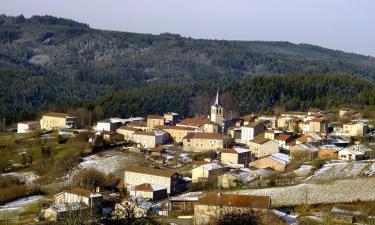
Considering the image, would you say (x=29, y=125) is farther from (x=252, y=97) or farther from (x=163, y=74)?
(x=163, y=74)

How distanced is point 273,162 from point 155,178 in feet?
25.3

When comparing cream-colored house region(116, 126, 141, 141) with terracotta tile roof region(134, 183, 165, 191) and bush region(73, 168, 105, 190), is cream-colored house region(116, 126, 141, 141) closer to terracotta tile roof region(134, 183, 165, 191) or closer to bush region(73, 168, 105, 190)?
bush region(73, 168, 105, 190)

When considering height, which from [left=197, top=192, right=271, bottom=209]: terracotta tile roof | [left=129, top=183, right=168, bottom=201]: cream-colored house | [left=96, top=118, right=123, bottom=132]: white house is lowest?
[left=129, top=183, right=168, bottom=201]: cream-colored house

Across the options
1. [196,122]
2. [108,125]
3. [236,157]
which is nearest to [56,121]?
[108,125]

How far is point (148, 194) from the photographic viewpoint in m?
34.1

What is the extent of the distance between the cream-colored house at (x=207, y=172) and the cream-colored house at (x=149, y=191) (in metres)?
2.68

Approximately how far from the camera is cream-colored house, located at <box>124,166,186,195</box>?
1398 inches

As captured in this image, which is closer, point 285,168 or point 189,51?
point 285,168

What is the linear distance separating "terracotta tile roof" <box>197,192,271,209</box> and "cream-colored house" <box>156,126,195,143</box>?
75.9ft

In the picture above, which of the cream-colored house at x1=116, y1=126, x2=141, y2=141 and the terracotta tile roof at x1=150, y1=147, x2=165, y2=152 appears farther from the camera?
the cream-colored house at x1=116, y1=126, x2=141, y2=141

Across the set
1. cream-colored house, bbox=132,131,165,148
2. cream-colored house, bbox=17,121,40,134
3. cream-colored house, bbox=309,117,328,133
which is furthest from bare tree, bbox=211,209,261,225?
cream-colored house, bbox=17,121,40,134

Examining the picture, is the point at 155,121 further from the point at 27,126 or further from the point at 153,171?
the point at 153,171

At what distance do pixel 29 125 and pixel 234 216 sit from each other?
40675 mm

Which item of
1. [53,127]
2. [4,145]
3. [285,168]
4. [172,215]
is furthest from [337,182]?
[53,127]
